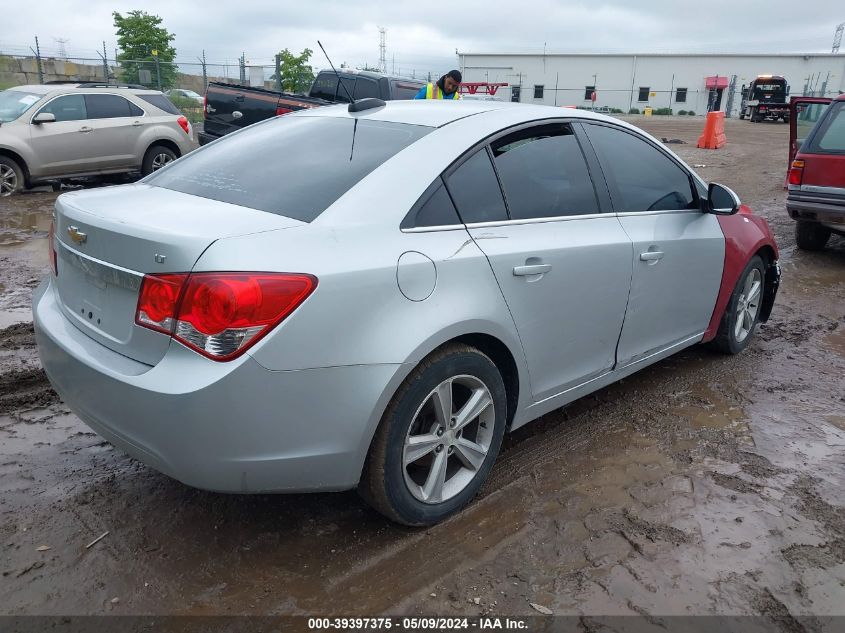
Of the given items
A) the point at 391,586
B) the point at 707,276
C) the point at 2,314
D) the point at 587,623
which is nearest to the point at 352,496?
the point at 391,586

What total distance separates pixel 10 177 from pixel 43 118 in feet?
Answer: 3.33

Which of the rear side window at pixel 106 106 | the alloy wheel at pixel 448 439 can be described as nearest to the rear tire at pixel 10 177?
the rear side window at pixel 106 106

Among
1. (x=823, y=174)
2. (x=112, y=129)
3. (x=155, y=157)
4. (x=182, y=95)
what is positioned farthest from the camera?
(x=182, y=95)

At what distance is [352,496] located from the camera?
10.1 feet

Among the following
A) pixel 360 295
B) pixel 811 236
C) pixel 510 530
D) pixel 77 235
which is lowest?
pixel 510 530

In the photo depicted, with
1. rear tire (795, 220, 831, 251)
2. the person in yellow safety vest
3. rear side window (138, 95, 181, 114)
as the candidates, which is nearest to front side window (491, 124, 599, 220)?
rear tire (795, 220, 831, 251)

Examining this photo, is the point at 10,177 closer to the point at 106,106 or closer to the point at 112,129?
the point at 112,129

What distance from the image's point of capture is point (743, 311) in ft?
15.9

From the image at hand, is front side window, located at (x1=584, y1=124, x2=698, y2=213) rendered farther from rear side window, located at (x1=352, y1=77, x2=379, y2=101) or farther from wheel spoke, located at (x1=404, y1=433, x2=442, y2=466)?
rear side window, located at (x1=352, y1=77, x2=379, y2=101)

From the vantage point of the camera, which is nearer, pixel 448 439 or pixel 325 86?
pixel 448 439

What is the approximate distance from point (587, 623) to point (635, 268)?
1821mm

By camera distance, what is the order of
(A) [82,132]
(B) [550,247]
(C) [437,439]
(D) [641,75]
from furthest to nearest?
Answer: (D) [641,75] → (A) [82,132] → (B) [550,247] → (C) [437,439]

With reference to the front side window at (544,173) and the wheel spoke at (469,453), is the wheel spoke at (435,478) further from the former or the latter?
the front side window at (544,173)

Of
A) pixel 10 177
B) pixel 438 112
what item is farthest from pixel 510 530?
pixel 10 177
